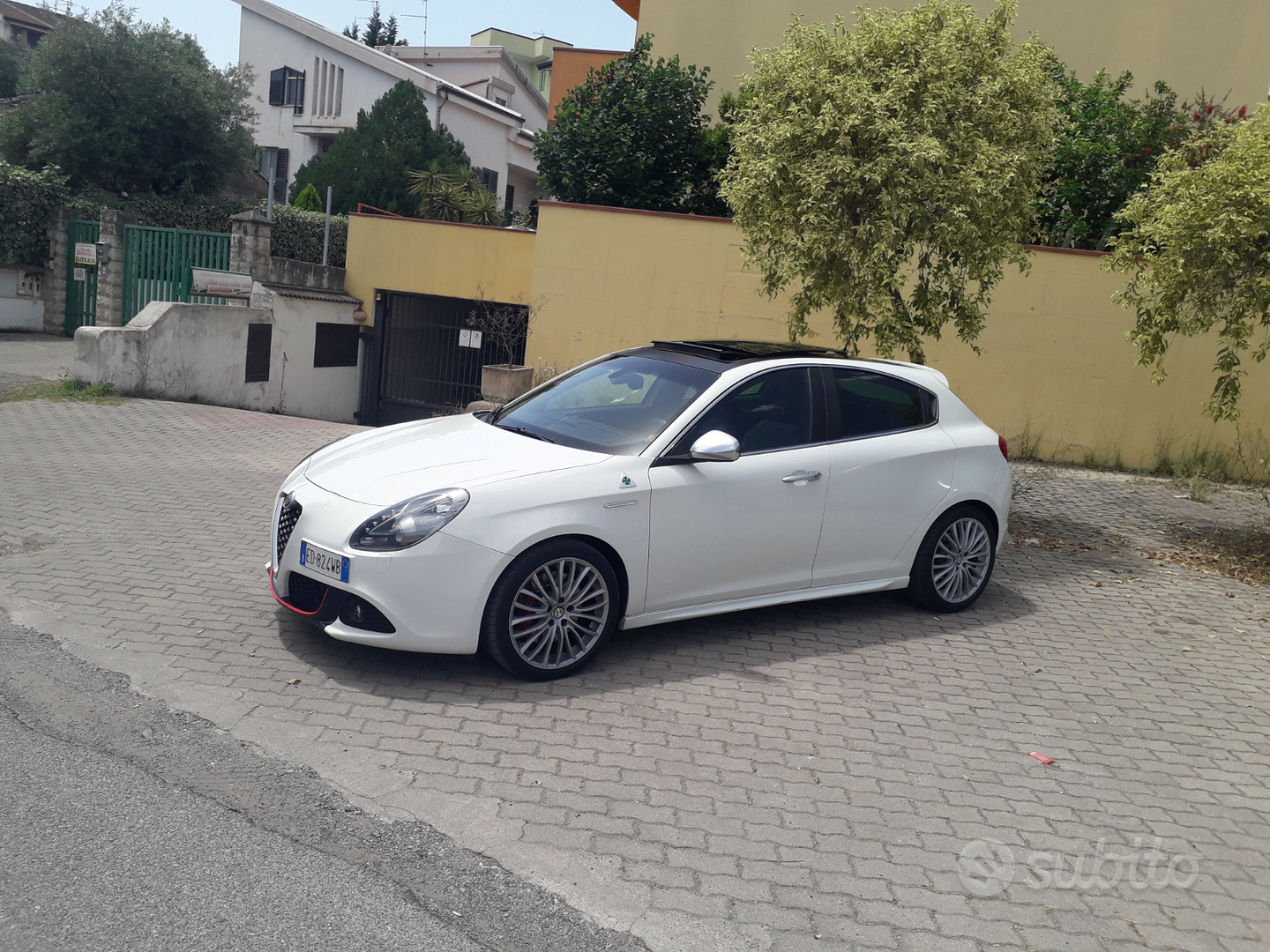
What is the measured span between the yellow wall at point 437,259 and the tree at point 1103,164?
824 centimetres

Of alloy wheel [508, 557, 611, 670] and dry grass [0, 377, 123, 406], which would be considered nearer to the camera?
alloy wheel [508, 557, 611, 670]

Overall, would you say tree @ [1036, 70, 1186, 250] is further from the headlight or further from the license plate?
the license plate

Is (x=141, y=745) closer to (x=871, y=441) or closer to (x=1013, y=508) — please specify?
(x=871, y=441)

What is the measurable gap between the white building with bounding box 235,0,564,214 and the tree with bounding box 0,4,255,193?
957cm

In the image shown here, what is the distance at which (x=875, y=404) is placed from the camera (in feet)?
20.8

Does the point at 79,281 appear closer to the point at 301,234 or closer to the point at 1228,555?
the point at 301,234

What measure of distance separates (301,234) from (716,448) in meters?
19.0

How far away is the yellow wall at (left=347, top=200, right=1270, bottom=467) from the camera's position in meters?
13.5

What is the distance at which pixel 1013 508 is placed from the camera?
33.6 feet

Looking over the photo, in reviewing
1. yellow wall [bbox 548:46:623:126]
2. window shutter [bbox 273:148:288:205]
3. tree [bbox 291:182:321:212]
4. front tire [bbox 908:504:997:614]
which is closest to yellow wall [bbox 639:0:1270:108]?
yellow wall [bbox 548:46:623:126]

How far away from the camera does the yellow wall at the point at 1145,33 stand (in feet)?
64.0

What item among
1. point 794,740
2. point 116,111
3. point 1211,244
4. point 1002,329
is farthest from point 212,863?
point 116,111

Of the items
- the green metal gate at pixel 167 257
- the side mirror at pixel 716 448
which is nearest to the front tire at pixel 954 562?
the side mirror at pixel 716 448

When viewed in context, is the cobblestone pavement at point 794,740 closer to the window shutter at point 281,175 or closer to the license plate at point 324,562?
the license plate at point 324,562
